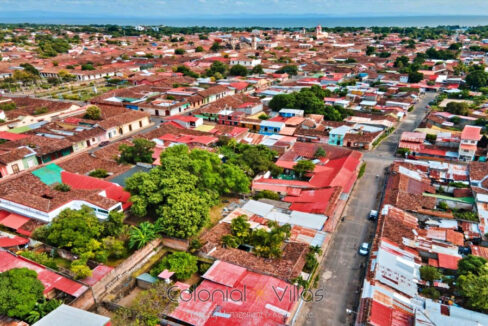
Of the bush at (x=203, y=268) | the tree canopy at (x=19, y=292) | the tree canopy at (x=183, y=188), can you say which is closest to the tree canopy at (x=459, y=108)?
the tree canopy at (x=183, y=188)

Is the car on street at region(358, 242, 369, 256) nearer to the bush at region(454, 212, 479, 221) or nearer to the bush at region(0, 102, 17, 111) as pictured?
the bush at region(454, 212, 479, 221)

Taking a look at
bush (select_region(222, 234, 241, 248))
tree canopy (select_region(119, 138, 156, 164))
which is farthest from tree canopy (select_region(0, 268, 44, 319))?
tree canopy (select_region(119, 138, 156, 164))

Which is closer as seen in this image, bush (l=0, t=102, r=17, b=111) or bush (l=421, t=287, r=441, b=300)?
bush (l=421, t=287, r=441, b=300)

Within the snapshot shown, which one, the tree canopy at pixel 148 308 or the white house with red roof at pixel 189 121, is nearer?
the tree canopy at pixel 148 308

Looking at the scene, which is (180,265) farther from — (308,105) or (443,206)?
(308,105)

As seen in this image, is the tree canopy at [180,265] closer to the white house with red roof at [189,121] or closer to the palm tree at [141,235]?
the palm tree at [141,235]

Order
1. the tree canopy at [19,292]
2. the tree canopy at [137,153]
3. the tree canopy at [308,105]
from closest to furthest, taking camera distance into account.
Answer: the tree canopy at [19,292], the tree canopy at [137,153], the tree canopy at [308,105]
